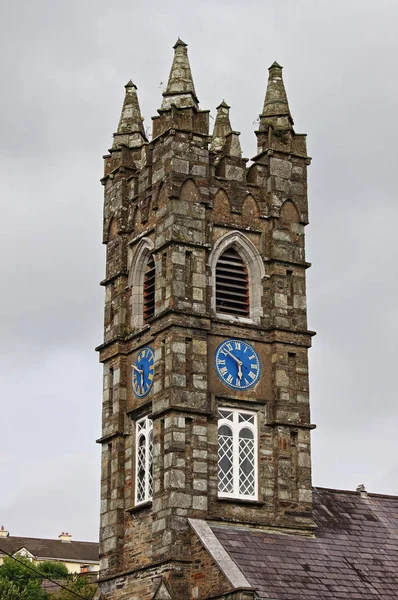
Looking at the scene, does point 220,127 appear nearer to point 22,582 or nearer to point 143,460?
point 143,460

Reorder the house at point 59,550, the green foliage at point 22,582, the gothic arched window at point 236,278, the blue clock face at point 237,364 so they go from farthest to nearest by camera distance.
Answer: the house at point 59,550 → the green foliage at point 22,582 → the gothic arched window at point 236,278 → the blue clock face at point 237,364

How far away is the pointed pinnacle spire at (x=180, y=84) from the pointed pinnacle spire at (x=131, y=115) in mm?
2820

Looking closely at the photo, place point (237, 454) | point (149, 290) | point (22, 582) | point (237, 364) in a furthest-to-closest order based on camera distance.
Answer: point (22, 582), point (149, 290), point (237, 364), point (237, 454)

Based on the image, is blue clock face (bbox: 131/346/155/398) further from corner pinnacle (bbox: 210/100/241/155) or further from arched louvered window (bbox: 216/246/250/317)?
corner pinnacle (bbox: 210/100/241/155)

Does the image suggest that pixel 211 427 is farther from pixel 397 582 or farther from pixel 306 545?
pixel 397 582

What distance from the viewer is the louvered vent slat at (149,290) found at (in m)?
39.4

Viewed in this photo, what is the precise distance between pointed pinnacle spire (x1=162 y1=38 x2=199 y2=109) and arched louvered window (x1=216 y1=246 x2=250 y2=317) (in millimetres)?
4741

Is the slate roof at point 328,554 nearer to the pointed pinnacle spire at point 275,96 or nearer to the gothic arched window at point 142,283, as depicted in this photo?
the gothic arched window at point 142,283

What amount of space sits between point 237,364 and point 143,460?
3842 millimetres

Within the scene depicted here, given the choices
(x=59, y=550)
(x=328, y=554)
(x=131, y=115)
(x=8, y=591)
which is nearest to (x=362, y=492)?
(x=328, y=554)

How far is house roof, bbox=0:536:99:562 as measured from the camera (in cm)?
11069

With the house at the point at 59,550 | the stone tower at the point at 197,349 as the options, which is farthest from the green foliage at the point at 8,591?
the stone tower at the point at 197,349

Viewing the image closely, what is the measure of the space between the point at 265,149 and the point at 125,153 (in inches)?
180

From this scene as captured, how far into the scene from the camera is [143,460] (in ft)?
124
